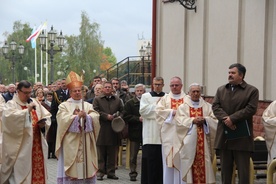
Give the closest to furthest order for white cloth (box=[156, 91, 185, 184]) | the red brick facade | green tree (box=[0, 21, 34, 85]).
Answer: white cloth (box=[156, 91, 185, 184]), the red brick facade, green tree (box=[0, 21, 34, 85])

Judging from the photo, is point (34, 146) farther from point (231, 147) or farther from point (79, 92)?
A: point (231, 147)

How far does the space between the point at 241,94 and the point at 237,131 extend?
54cm

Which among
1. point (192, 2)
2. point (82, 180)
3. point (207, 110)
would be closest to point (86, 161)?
point (82, 180)

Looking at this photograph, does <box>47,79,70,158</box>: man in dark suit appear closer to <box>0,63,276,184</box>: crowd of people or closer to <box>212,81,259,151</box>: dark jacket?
<box>0,63,276,184</box>: crowd of people

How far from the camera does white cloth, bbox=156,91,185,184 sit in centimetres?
991

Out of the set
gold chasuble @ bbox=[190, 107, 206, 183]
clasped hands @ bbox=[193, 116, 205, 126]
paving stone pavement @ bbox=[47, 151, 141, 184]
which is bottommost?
paving stone pavement @ bbox=[47, 151, 141, 184]

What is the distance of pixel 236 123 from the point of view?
27.7 feet

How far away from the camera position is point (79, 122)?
32.1ft

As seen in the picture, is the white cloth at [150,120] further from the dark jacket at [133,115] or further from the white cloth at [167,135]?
the dark jacket at [133,115]

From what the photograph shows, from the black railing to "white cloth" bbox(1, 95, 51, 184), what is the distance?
45.4ft

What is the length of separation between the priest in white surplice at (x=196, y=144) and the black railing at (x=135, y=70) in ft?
44.4

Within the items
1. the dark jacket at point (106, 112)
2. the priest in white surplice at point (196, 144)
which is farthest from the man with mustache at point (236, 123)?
the dark jacket at point (106, 112)

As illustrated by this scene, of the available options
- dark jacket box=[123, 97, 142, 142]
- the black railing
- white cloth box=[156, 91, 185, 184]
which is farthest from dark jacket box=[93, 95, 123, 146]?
the black railing

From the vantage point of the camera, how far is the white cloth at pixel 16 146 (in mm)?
9344
